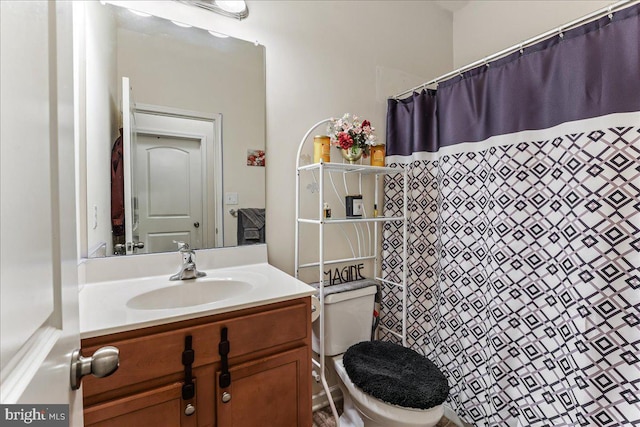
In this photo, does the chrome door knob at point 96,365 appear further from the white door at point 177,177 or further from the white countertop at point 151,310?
the white door at point 177,177

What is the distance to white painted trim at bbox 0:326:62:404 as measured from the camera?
0.28 meters

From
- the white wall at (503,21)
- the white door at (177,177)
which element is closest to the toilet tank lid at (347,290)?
the white door at (177,177)

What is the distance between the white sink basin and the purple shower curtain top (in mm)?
1308

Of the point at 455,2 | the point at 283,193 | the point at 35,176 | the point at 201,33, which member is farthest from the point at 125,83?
the point at 455,2

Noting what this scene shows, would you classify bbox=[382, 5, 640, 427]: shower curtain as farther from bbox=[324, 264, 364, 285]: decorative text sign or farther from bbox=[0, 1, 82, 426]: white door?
bbox=[0, 1, 82, 426]: white door

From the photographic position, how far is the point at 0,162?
28cm

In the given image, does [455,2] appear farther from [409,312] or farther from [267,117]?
[409,312]

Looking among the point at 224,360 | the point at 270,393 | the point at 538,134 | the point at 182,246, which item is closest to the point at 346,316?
the point at 270,393

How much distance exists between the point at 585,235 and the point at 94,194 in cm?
194

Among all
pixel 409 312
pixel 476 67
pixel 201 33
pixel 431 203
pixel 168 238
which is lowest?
pixel 409 312

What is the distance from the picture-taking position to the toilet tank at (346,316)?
1.56 metres

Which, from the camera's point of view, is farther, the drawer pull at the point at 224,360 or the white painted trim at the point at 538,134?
the white painted trim at the point at 538,134

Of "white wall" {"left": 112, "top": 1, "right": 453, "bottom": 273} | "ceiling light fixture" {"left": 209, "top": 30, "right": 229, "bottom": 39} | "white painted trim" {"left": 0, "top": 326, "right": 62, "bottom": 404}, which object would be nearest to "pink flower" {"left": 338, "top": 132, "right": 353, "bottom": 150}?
"white wall" {"left": 112, "top": 1, "right": 453, "bottom": 273}

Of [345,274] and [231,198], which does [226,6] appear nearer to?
[231,198]
